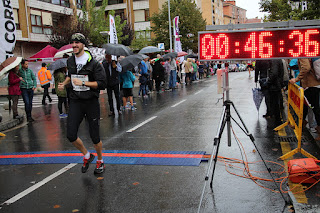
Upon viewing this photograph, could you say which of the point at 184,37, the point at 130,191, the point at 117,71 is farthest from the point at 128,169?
the point at 184,37

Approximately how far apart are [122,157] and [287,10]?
Result: 16437 mm

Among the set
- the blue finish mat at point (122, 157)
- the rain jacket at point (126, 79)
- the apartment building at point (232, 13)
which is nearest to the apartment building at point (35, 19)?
the rain jacket at point (126, 79)

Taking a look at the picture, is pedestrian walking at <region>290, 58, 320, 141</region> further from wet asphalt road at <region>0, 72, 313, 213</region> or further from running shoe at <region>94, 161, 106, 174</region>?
running shoe at <region>94, 161, 106, 174</region>

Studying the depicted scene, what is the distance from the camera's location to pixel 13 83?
11125 millimetres

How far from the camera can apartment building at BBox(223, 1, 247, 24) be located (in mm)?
126581

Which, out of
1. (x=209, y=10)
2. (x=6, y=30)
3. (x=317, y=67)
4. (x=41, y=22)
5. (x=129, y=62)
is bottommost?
(x=317, y=67)

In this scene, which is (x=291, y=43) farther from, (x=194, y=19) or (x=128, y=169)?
(x=194, y=19)

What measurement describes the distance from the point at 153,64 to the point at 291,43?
51.3 ft

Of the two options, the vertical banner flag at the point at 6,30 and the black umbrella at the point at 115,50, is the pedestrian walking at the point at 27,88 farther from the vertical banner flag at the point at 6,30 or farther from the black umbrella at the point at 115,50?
the black umbrella at the point at 115,50

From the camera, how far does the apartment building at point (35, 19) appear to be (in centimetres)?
3259

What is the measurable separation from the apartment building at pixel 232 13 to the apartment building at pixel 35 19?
9219 cm

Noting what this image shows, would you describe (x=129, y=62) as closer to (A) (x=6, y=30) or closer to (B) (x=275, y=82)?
(A) (x=6, y=30)

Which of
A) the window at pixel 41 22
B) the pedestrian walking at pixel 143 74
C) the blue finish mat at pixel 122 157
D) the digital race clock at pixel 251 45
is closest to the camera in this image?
the digital race clock at pixel 251 45

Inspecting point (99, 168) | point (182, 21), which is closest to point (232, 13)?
point (182, 21)
